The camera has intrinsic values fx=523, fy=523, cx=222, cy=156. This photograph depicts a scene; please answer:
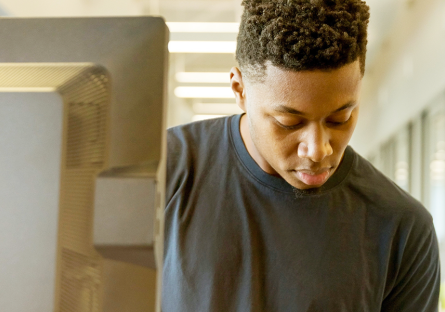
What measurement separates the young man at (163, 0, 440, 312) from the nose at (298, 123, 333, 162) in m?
0.05

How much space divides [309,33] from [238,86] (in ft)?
0.80

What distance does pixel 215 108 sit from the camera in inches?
349

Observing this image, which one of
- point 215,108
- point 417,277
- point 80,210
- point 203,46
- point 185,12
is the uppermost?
point 185,12

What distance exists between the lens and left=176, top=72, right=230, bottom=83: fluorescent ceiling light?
5492 mm

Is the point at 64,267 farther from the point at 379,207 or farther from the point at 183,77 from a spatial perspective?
the point at 183,77

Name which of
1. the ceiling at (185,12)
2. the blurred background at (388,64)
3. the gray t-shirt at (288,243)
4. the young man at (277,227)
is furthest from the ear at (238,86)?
the blurred background at (388,64)

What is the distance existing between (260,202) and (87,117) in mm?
564

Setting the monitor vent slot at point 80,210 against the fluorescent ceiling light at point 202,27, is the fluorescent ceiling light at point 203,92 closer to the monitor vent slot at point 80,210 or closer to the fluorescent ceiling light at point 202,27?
the fluorescent ceiling light at point 202,27

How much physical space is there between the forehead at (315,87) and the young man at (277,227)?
4cm

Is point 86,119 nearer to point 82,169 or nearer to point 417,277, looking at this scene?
point 82,169

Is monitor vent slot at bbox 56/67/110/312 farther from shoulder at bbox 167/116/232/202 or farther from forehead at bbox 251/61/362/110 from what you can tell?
shoulder at bbox 167/116/232/202

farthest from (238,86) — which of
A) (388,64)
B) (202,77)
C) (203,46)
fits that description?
(388,64)

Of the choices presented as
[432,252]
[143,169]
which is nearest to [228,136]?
[432,252]

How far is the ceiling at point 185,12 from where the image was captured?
11.0 feet
